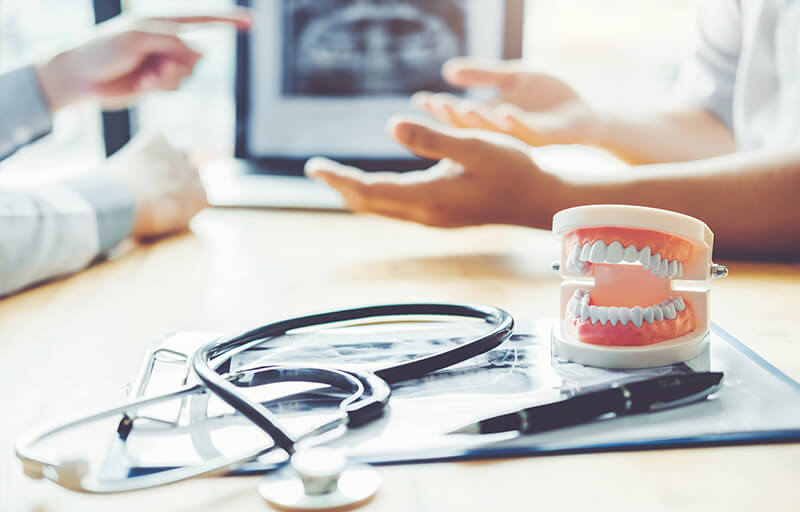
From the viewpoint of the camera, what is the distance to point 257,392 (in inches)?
14.1

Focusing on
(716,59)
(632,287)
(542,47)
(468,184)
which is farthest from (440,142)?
(542,47)

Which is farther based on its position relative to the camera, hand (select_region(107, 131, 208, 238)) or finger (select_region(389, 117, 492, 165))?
hand (select_region(107, 131, 208, 238))

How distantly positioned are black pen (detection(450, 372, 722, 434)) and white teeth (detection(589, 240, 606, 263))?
7 cm

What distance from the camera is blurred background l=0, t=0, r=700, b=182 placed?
1.27 metres

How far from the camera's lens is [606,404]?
327mm

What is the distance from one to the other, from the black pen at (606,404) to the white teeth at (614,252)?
70 millimetres

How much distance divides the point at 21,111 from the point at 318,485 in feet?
2.44

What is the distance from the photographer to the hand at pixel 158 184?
2.82ft

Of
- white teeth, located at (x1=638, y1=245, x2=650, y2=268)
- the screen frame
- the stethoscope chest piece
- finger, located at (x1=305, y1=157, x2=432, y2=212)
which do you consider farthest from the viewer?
the screen frame

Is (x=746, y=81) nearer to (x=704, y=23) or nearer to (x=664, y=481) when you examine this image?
(x=704, y=23)

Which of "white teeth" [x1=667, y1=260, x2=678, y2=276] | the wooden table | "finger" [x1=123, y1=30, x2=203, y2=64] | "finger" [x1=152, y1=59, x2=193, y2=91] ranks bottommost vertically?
the wooden table

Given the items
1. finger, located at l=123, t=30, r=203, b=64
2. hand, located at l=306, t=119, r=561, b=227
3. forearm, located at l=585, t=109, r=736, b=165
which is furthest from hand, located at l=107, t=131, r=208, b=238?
forearm, located at l=585, t=109, r=736, b=165

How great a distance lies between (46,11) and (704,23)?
43.4 inches

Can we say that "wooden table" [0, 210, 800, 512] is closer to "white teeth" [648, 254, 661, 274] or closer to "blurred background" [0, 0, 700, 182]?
"white teeth" [648, 254, 661, 274]
